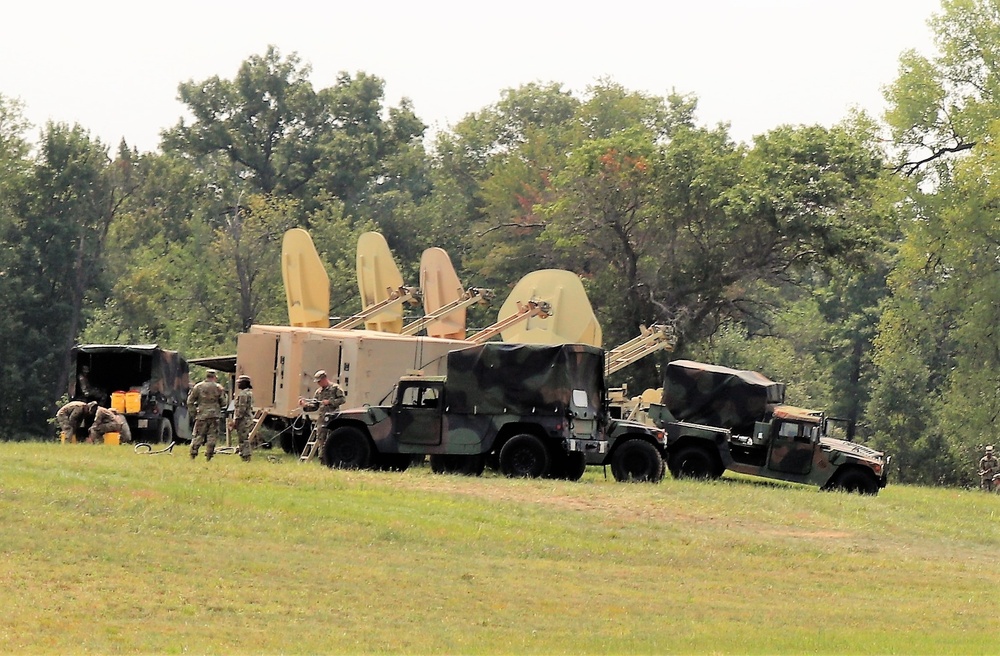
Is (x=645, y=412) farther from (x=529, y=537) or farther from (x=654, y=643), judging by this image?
(x=654, y=643)

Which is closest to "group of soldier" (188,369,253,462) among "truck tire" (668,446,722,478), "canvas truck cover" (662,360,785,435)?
"truck tire" (668,446,722,478)

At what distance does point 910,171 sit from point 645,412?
21387 mm

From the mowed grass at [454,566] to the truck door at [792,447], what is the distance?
123 inches

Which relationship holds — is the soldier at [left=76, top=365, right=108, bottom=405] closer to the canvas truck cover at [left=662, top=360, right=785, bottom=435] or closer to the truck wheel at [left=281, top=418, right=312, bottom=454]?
the truck wheel at [left=281, top=418, right=312, bottom=454]

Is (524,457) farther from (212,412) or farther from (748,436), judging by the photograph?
(748,436)

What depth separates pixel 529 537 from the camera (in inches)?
749

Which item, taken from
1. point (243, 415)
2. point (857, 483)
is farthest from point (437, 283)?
point (243, 415)

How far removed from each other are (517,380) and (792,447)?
5387 mm

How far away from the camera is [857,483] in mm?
28203

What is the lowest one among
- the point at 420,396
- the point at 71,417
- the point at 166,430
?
the point at 166,430

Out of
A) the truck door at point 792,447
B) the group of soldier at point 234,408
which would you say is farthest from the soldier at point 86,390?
the truck door at point 792,447

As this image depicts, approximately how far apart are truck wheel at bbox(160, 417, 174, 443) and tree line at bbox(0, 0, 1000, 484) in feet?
50.9

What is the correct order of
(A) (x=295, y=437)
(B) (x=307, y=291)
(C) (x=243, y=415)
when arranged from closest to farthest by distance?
(C) (x=243, y=415), (A) (x=295, y=437), (B) (x=307, y=291)

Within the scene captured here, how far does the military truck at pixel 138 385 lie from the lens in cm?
3478
